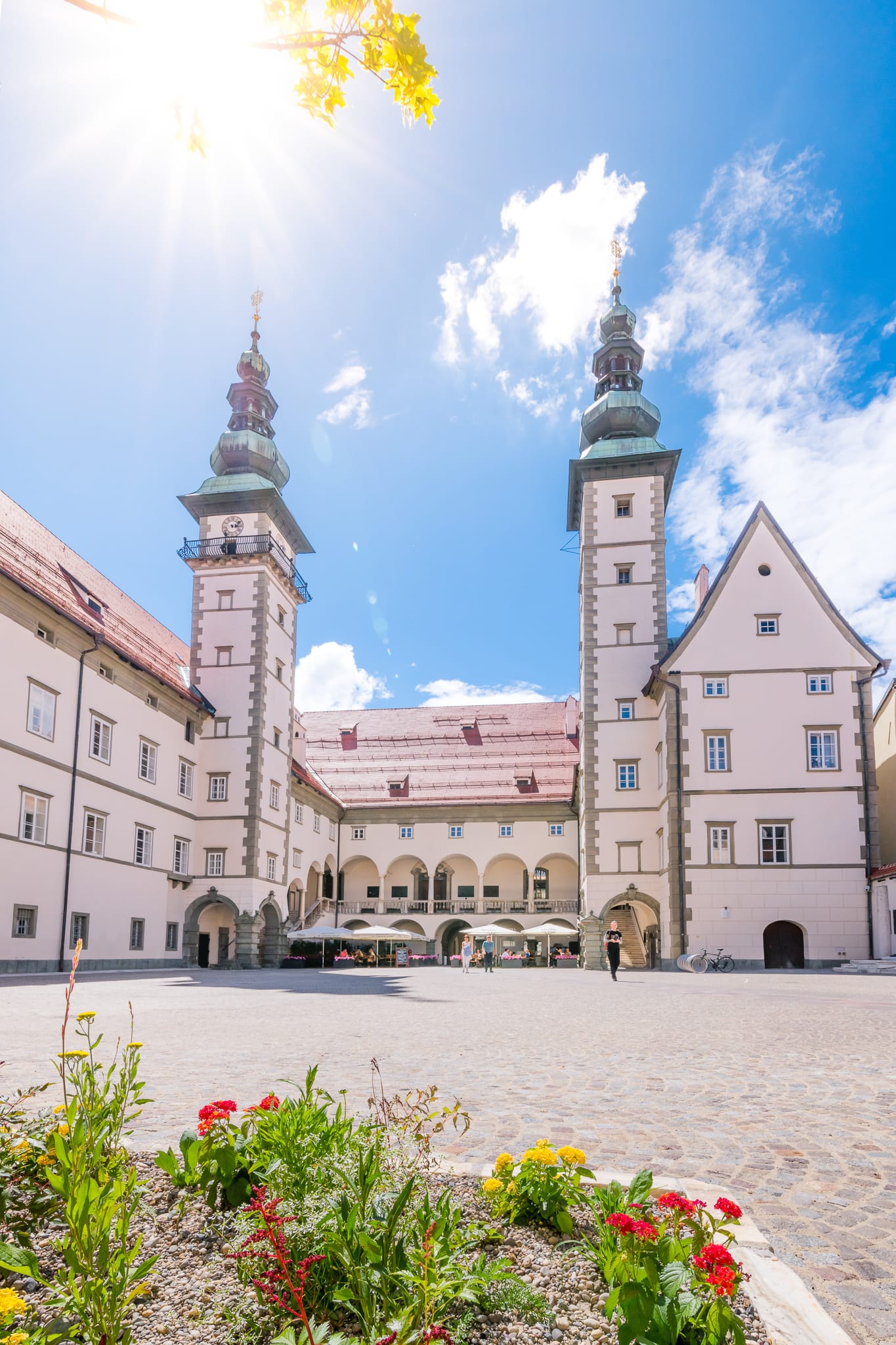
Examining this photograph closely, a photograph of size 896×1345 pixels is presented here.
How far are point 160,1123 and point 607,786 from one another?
34761 millimetres

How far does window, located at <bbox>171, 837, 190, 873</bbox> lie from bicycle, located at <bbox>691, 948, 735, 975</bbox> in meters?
19.5

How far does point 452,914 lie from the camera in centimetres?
5209

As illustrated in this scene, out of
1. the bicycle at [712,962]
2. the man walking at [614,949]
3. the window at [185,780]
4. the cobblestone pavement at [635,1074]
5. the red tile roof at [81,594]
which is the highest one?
the red tile roof at [81,594]

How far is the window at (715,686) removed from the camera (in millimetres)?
35906

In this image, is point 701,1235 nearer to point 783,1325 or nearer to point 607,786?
point 783,1325

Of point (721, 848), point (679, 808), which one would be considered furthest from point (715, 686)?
point (721, 848)

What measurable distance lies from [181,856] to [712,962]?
20408mm

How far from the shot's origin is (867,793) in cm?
3438

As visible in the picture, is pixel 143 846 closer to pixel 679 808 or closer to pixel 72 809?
pixel 72 809

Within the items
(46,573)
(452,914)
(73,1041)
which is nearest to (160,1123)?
(73,1041)

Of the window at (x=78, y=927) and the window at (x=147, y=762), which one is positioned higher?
the window at (x=147, y=762)

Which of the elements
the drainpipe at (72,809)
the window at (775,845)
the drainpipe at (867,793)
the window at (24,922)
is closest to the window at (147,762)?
the drainpipe at (72,809)

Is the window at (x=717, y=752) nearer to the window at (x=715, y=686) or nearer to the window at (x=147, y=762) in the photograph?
the window at (x=715, y=686)

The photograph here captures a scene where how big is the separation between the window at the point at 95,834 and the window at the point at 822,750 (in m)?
24.2
